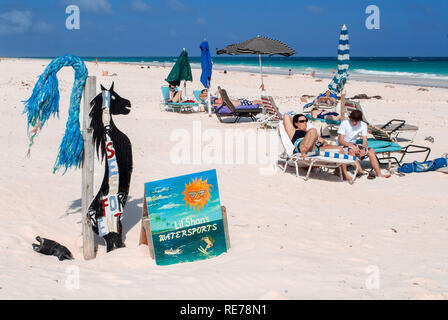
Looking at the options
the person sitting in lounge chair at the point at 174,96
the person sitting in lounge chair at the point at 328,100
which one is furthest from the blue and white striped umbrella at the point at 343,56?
the person sitting in lounge chair at the point at 174,96

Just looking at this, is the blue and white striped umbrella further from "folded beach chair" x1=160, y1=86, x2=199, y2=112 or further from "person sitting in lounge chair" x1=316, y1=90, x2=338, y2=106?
"folded beach chair" x1=160, y1=86, x2=199, y2=112

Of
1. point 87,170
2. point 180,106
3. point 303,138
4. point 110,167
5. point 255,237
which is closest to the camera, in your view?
point 87,170

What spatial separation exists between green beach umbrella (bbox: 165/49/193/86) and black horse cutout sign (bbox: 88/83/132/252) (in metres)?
10.7

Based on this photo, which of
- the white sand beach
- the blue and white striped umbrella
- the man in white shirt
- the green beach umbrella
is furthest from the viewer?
the green beach umbrella

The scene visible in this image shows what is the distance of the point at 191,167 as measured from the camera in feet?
24.2

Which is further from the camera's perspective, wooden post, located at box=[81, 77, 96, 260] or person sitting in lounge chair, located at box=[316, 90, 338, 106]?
person sitting in lounge chair, located at box=[316, 90, 338, 106]

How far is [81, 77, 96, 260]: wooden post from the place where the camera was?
168 inches

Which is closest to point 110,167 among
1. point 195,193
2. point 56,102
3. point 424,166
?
point 56,102

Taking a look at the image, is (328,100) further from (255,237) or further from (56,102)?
(56,102)

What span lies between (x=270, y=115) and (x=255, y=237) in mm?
7508

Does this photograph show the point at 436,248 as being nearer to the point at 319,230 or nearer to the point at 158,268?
the point at 319,230

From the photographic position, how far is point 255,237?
4703 millimetres

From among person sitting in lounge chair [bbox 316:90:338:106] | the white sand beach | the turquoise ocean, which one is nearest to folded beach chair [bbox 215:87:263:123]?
person sitting in lounge chair [bbox 316:90:338:106]
